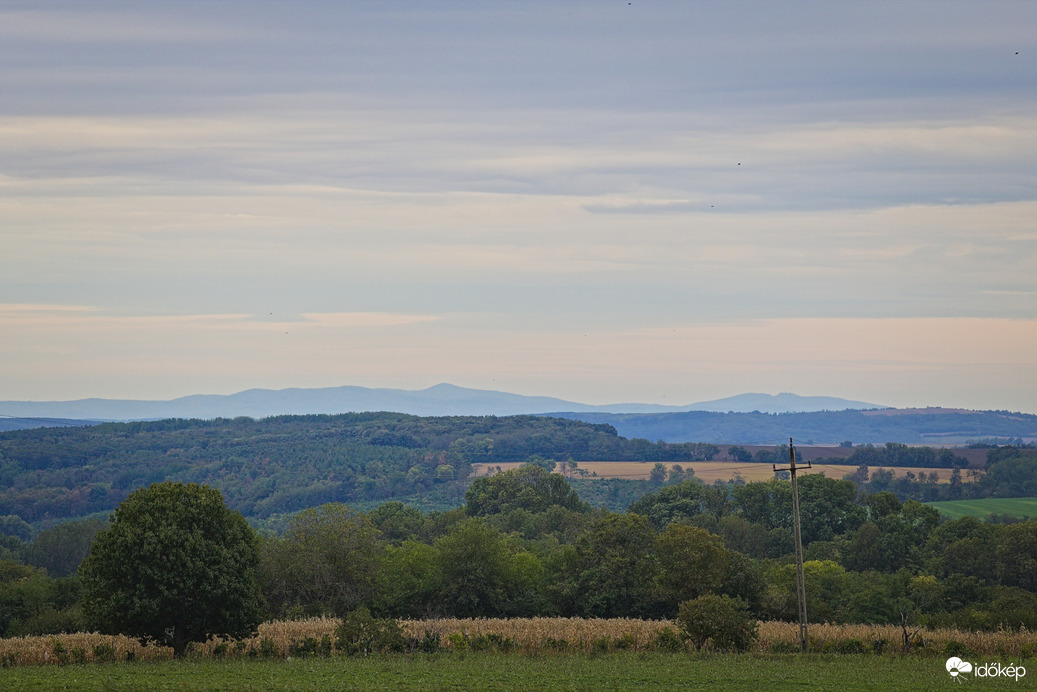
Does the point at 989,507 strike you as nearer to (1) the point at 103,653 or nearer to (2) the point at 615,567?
(2) the point at 615,567

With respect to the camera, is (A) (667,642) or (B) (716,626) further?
(A) (667,642)

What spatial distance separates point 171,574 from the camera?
43531 millimetres

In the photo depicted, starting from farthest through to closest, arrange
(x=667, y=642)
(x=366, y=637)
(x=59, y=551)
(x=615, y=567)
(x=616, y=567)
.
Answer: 1. (x=59, y=551)
2. (x=616, y=567)
3. (x=615, y=567)
4. (x=667, y=642)
5. (x=366, y=637)

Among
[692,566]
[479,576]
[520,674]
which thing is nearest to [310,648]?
[520,674]

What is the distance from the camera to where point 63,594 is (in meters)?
71.2

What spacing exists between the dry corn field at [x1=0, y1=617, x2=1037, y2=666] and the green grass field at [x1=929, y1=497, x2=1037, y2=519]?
379 ft

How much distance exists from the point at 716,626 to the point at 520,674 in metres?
12.4

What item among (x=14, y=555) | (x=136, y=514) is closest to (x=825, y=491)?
(x=136, y=514)

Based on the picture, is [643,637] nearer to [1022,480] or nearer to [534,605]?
[534,605]

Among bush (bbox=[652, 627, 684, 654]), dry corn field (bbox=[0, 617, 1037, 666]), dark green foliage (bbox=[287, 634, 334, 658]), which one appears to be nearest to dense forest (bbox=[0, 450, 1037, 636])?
dark green foliage (bbox=[287, 634, 334, 658])

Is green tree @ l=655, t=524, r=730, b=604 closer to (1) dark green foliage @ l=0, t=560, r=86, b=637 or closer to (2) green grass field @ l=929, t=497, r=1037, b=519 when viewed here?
(1) dark green foliage @ l=0, t=560, r=86, b=637

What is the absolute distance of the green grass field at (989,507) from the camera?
156988mm

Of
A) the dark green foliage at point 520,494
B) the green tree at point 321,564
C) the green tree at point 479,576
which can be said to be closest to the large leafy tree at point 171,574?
the green tree at point 321,564

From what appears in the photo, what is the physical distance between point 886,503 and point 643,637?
77995mm
